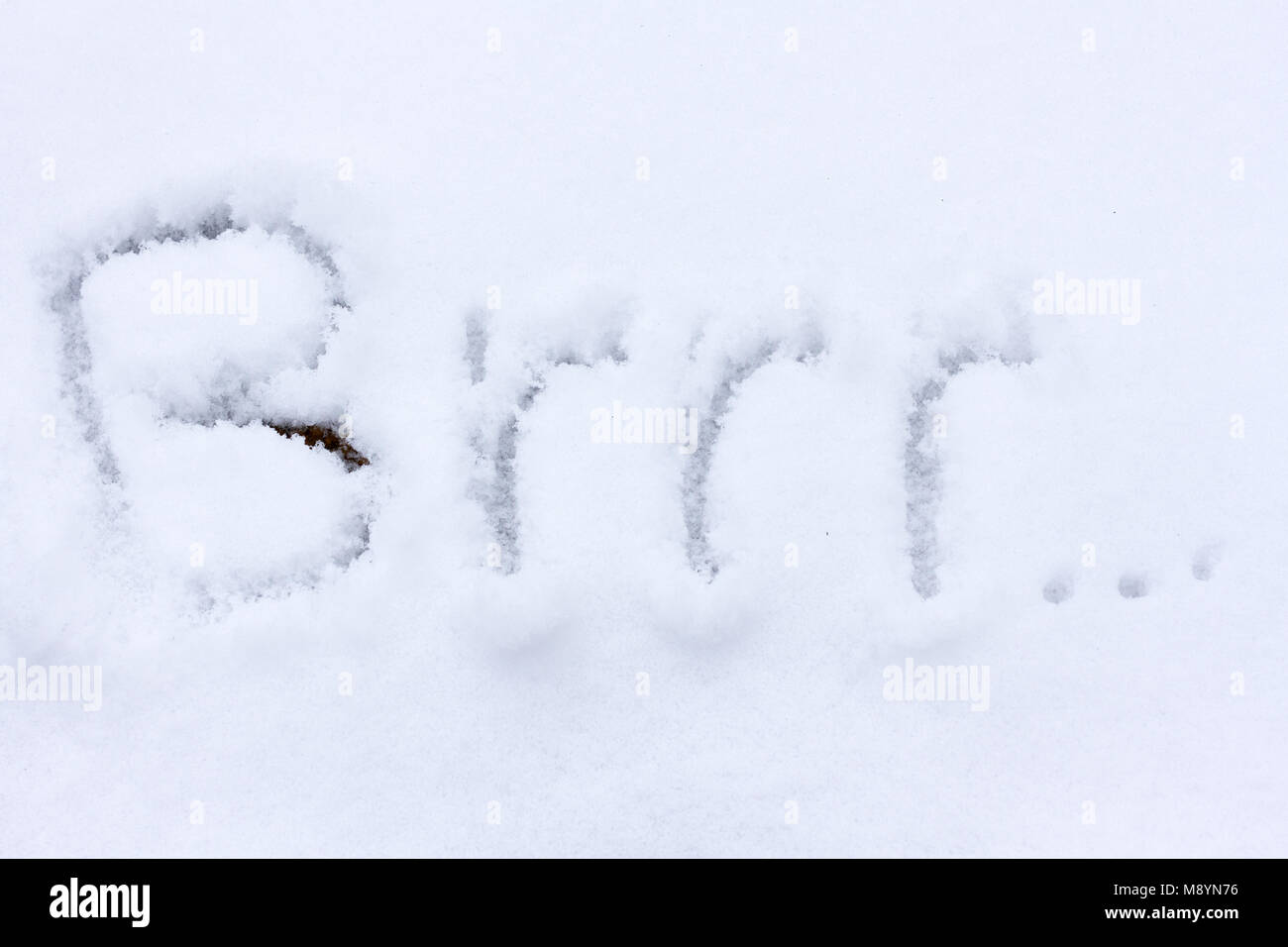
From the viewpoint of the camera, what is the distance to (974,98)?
2672mm

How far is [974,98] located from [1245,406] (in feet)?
3.46

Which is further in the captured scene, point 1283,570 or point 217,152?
point 217,152

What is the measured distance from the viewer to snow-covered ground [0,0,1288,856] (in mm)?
2387

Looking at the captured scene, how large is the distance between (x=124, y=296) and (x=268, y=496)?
68 cm

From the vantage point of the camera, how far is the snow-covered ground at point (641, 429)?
7.83ft

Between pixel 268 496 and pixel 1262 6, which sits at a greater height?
pixel 1262 6

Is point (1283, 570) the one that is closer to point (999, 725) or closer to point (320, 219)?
point (999, 725)

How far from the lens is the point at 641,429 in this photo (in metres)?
2.53

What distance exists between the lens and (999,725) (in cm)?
238

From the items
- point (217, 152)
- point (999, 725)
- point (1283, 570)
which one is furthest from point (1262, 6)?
point (217, 152)

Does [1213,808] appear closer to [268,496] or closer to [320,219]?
[268,496]
